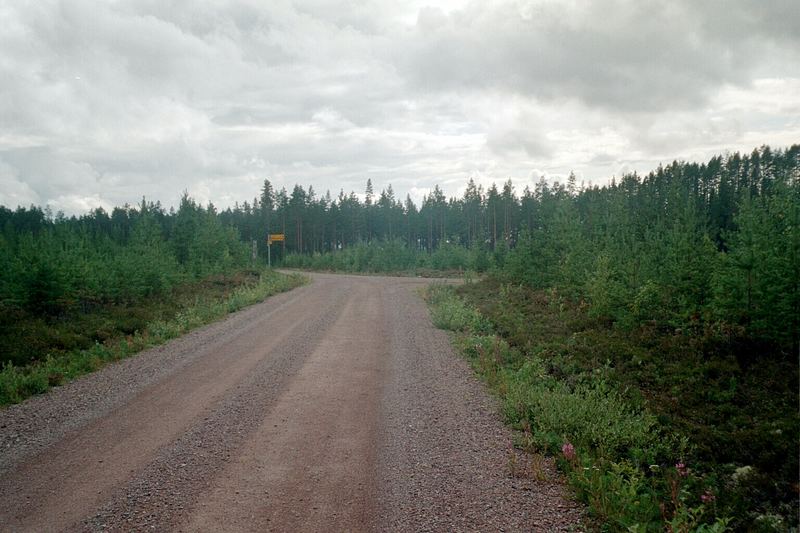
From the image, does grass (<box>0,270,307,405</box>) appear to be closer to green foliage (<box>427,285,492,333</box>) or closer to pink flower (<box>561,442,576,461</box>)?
green foliage (<box>427,285,492,333</box>)

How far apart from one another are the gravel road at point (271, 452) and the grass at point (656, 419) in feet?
2.20

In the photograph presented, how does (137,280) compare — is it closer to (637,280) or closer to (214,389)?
(214,389)

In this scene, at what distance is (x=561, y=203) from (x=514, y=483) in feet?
74.4

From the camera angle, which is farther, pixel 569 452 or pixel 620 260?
pixel 620 260

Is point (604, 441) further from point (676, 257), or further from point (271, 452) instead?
point (676, 257)

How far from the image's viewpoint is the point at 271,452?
711 centimetres

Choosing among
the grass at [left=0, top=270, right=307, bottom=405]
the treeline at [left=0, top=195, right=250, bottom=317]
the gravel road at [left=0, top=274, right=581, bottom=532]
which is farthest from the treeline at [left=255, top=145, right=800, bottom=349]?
the treeline at [left=0, top=195, right=250, bottom=317]

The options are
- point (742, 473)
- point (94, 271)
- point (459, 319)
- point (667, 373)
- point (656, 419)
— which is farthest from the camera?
point (94, 271)

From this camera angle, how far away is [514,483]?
6.24 meters

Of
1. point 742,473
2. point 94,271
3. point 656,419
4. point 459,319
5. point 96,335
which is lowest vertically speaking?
point 742,473

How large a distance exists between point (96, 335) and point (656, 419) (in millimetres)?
16806

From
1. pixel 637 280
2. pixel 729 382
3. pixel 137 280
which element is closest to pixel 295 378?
pixel 729 382

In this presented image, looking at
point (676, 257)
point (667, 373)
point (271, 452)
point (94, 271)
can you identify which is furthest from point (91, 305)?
point (676, 257)

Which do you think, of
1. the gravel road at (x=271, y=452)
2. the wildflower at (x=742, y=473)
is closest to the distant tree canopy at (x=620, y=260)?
the wildflower at (x=742, y=473)
